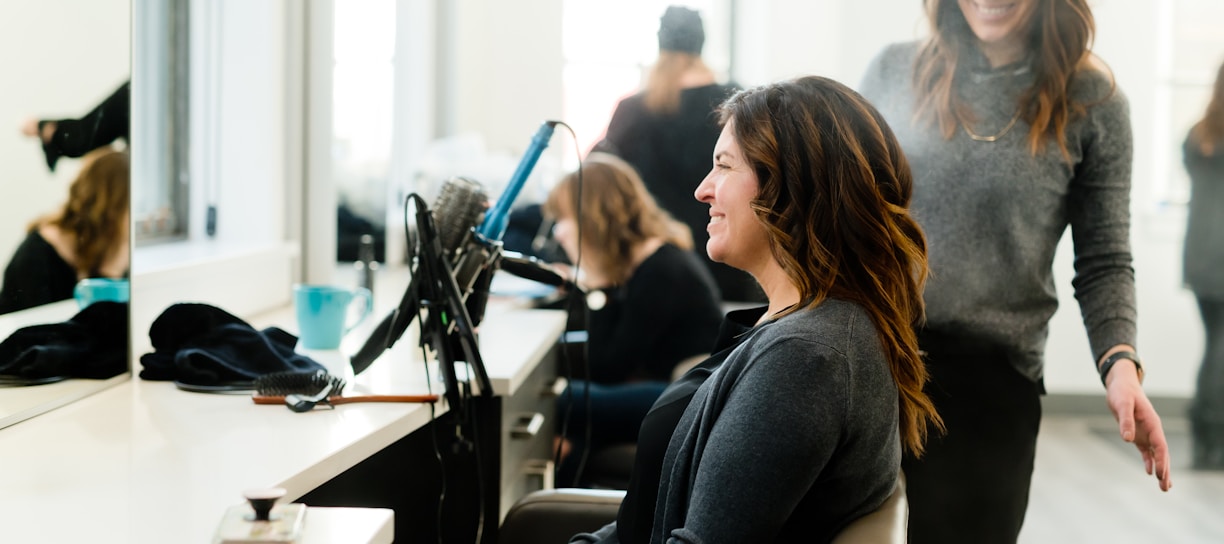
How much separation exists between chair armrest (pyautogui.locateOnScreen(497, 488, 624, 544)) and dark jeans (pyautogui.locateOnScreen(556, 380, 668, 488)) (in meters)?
0.91

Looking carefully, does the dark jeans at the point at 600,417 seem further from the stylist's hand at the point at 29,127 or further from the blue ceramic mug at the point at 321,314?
the stylist's hand at the point at 29,127

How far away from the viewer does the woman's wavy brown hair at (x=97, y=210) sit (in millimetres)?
1444

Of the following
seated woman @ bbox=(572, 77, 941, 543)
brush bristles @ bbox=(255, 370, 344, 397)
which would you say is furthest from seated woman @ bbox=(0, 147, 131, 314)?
seated woman @ bbox=(572, 77, 941, 543)

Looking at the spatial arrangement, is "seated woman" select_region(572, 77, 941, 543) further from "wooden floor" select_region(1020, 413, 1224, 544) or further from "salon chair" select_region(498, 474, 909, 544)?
"wooden floor" select_region(1020, 413, 1224, 544)

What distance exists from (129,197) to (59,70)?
256 mm

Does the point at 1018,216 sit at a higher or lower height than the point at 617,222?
higher

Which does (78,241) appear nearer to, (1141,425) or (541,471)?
(541,471)

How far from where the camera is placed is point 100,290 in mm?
1527

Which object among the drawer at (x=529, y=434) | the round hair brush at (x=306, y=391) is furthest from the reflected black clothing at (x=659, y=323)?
the round hair brush at (x=306, y=391)

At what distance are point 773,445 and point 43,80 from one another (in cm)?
97

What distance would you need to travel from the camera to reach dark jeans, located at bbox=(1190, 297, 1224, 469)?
13.6 feet

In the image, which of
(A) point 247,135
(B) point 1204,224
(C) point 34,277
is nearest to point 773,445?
(C) point 34,277

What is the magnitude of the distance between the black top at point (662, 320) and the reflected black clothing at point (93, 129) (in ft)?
4.42

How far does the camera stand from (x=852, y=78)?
4.80m
